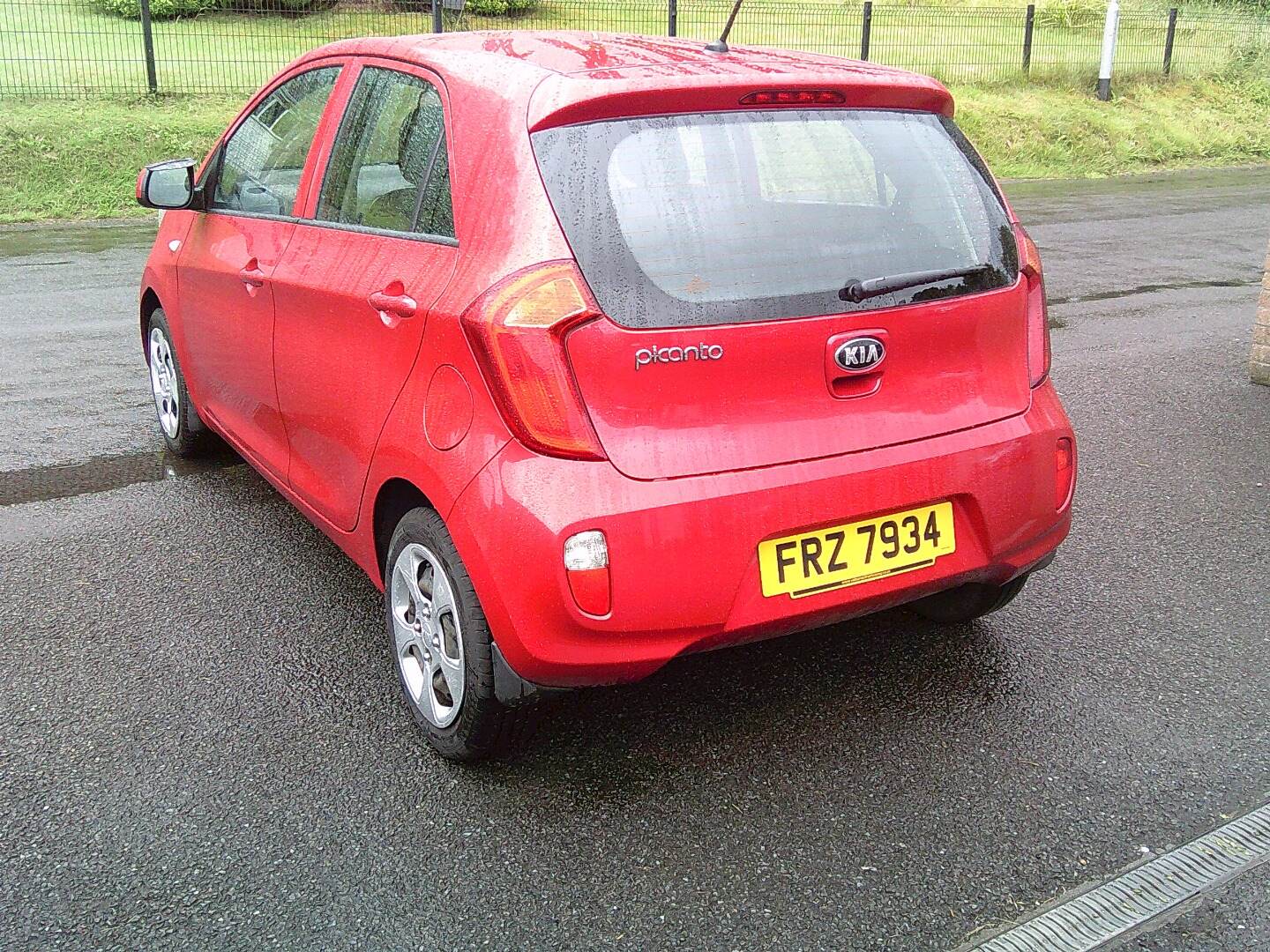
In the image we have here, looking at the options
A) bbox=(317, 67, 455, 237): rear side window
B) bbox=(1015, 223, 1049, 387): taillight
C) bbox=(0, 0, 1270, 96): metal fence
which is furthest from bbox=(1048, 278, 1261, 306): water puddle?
bbox=(0, 0, 1270, 96): metal fence

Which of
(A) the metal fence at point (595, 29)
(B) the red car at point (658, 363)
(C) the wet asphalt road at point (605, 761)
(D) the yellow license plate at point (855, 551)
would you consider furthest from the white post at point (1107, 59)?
(D) the yellow license plate at point (855, 551)

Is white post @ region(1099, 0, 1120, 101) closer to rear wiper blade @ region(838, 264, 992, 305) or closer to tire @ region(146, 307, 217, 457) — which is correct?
tire @ region(146, 307, 217, 457)

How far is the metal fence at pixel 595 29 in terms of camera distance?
53.6 feet

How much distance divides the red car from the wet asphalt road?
0.31m

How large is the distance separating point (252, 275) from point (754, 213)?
1.87 metres

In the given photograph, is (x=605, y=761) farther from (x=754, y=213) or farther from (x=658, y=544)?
(x=754, y=213)

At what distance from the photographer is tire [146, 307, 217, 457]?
5023 mm

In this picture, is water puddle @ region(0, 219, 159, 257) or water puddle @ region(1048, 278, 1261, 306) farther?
water puddle @ region(0, 219, 159, 257)

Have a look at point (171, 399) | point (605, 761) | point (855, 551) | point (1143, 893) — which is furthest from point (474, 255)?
point (171, 399)

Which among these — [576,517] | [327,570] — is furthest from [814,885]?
[327,570]

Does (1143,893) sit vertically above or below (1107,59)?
below

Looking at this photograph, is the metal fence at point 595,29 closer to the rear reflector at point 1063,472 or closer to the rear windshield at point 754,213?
the rear windshield at point 754,213

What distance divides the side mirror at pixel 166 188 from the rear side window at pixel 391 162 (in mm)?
1009

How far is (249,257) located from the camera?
3992 millimetres
